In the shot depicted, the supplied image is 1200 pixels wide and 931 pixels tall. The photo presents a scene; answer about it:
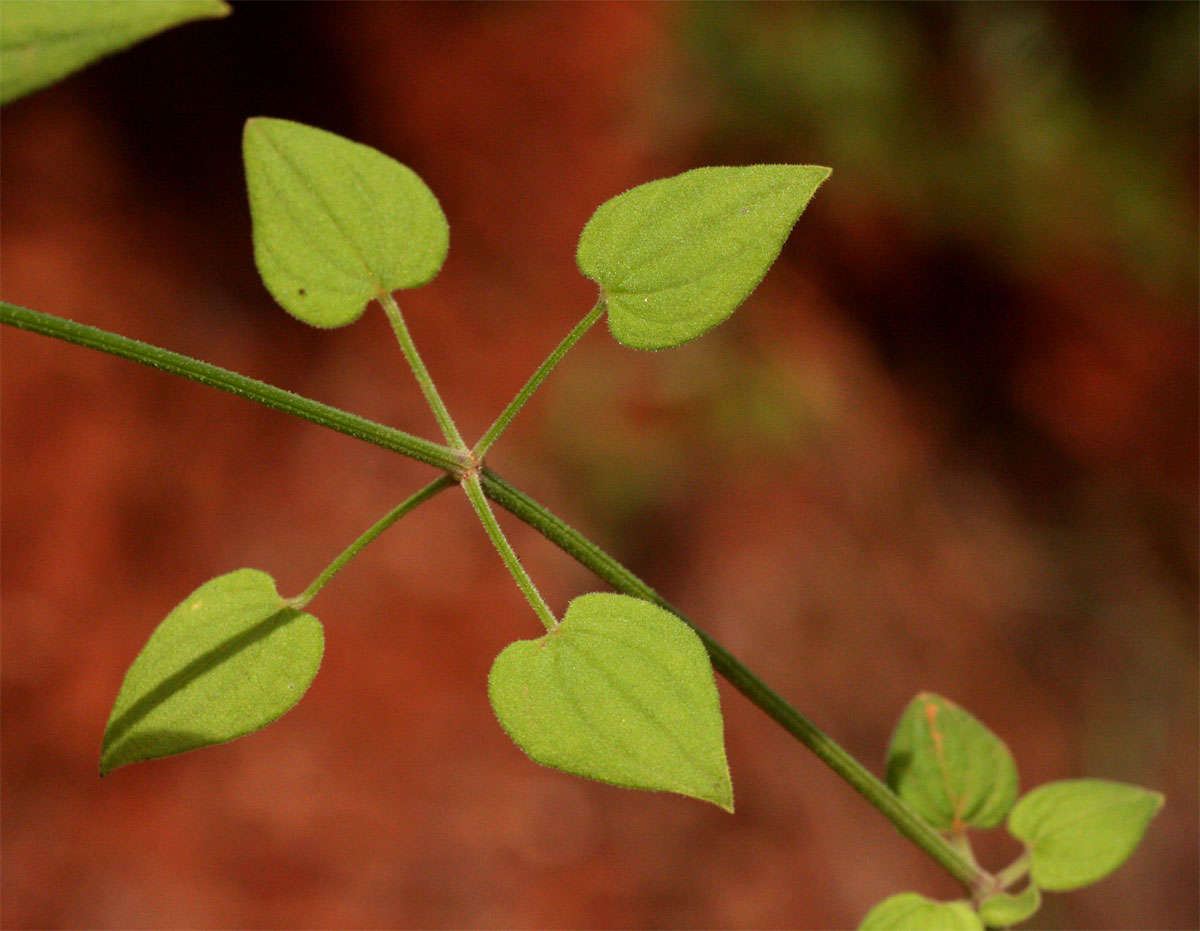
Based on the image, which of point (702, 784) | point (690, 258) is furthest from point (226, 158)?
point (702, 784)

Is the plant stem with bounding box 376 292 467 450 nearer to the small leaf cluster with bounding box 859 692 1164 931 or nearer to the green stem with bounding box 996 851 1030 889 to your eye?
the small leaf cluster with bounding box 859 692 1164 931

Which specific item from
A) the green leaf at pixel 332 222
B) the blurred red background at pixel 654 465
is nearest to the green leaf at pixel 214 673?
the green leaf at pixel 332 222

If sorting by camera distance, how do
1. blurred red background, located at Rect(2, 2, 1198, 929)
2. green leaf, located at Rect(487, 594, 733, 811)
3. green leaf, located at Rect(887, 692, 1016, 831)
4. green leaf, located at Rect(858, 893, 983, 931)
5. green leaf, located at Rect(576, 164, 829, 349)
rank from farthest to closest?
blurred red background, located at Rect(2, 2, 1198, 929), green leaf, located at Rect(887, 692, 1016, 831), green leaf, located at Rect(858, 893, 983, 931), green leaf, located at Rect(576, 164, 829, 349), green leaf, located at Rect(487, 594, 733, 811)

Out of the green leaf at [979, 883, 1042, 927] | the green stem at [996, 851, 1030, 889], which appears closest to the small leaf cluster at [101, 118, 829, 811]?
the green leaf at [979, 883, 1042, 927]

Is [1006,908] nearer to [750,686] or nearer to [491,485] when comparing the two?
[750,686]

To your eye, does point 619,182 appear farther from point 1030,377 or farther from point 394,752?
point 394,752

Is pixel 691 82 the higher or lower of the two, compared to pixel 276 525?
higher
